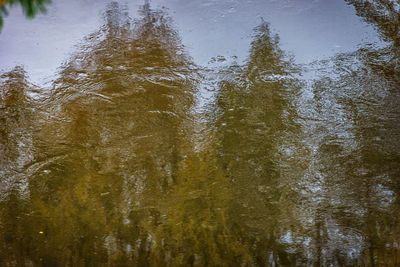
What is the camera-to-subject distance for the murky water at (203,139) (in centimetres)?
226

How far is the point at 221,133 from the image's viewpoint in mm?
2754

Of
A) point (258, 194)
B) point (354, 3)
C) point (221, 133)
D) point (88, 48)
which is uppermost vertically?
point (354, 3)

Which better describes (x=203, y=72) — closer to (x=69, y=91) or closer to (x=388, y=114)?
(x=69, y=91)

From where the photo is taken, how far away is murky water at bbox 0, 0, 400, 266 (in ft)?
7.41

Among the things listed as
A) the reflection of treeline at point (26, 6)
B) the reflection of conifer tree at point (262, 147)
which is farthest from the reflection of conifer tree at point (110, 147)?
the reflection of treeline at point (26, 6)

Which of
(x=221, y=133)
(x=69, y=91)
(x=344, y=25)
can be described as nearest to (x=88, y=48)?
(x=69, y=91)

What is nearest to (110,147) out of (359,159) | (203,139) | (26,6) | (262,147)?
(203,139)

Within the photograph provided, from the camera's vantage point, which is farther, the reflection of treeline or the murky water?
the murky water

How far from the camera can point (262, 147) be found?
104 inches

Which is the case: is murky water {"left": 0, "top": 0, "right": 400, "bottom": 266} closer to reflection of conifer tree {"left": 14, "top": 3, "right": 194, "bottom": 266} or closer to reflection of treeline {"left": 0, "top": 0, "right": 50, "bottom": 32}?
reflection of conifer tree {"left": 14, "top": 3, "right": 194, "bottom": 266}

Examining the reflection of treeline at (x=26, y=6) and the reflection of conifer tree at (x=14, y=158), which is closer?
the reflection of treeline at (x=26, y=6)

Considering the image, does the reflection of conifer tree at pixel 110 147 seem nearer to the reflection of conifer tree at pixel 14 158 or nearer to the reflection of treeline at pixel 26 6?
the reflection of conifer tree at pixel 14 158

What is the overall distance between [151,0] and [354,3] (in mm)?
2085

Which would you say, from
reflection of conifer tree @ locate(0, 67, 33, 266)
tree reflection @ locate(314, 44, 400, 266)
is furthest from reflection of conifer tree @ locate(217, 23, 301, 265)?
reflection of conifer tree @ locate(0, 67, 33, 266)
